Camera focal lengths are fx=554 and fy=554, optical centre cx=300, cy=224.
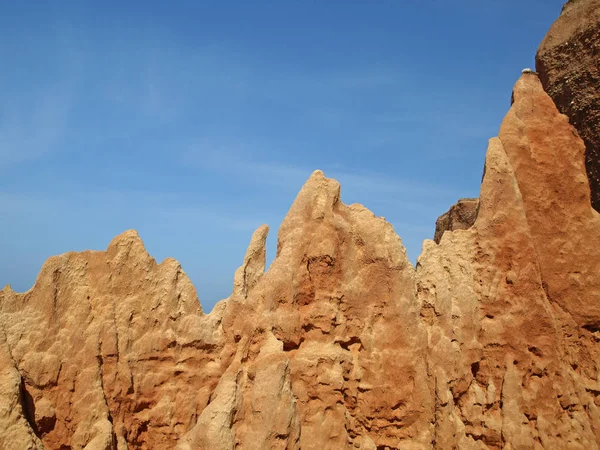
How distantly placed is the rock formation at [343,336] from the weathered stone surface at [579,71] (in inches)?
16.4

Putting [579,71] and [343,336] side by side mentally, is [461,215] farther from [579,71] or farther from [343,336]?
[343,336]

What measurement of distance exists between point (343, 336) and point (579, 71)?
6472 millimetres

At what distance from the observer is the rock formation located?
7.51 m

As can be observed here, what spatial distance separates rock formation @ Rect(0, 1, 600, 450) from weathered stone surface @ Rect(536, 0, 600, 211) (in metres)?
0.42

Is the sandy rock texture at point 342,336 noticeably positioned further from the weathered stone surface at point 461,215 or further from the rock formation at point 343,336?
the weathered stone surface at point 461,215

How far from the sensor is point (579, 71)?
10.0 m

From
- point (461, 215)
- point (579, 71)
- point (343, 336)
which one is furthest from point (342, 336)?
point (461, 215)

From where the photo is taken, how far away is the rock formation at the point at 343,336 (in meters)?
7.51

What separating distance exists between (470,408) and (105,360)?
5.51 metres

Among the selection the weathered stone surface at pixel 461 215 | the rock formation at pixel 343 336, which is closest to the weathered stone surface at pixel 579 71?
Result: the rock formation at pixel 343 336

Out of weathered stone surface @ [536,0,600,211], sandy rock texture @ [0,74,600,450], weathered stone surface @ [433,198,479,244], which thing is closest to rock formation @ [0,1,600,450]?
sandy rock texture @ [0,74,600,450]

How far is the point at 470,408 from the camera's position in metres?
8.59

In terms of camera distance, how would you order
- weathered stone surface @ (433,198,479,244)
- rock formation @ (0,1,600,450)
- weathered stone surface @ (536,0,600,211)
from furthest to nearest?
weathered stone surface @ (433,198,479,244)
weathered stone surface @ (536,0,600,211)
rock formation @ (0,1,600,450)

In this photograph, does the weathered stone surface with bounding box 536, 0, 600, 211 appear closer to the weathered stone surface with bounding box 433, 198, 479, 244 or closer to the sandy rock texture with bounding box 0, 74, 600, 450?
the sandy rock texture with bounding box 0, 74, 600, 450
